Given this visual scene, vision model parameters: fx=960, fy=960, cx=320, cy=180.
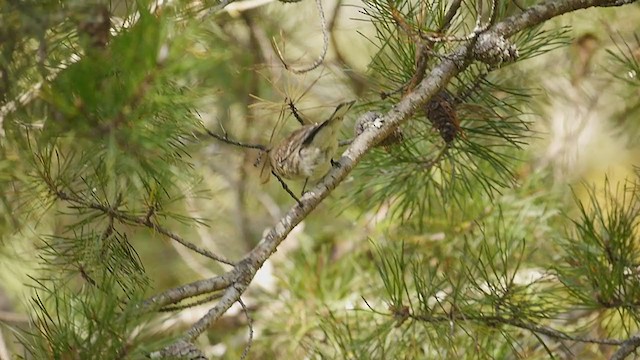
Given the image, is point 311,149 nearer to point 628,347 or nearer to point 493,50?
point 493,50

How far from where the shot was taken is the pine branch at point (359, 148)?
0.96 m

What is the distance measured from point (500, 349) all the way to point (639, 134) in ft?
2.73

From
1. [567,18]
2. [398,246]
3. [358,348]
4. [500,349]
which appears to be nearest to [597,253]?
[500,349]

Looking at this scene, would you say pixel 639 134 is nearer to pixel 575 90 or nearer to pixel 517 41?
pixel 575 90

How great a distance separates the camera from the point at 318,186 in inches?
40.9

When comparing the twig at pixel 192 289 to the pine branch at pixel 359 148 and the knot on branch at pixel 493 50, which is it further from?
the knot on branch at pixel 493 50

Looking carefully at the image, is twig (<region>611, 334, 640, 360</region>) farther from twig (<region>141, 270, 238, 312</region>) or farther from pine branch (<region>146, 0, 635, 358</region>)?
twig (<region>141, 270, 238, 312</region>)

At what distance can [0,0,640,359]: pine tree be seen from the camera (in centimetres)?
90

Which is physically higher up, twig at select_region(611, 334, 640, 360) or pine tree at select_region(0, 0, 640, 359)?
pine tree at select_region(0, 0, 640, 359)

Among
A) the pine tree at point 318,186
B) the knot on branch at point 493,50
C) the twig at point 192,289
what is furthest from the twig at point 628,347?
the twig at point 192,289

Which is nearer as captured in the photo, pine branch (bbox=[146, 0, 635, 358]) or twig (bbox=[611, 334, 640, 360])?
pine branch (bbox=[146, 0, 635, 358])

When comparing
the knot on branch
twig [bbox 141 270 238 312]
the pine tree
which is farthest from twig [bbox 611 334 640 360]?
twig [bbox 141 270 238 312]

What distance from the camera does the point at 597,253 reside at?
1274mm

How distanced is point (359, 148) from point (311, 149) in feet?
0.18
